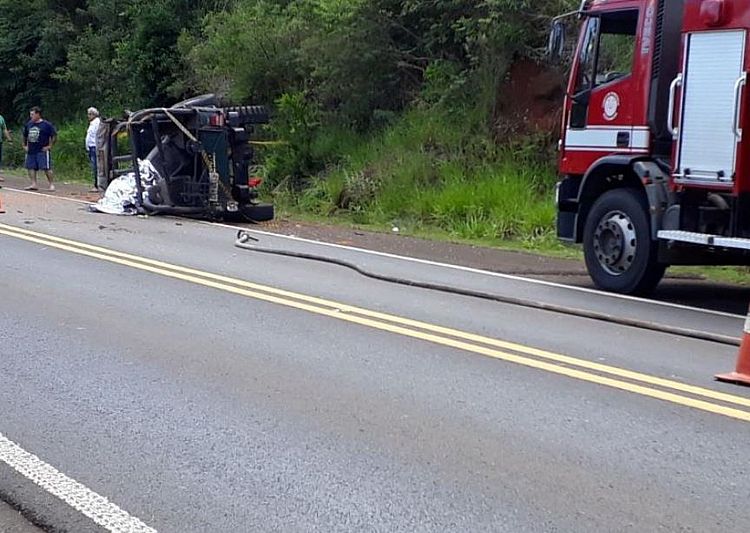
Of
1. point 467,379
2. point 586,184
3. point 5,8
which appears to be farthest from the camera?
point 5,8

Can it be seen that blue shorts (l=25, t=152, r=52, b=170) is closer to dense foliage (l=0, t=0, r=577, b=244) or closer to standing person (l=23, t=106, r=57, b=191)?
standing person (l=23, t=106, r=57, b=191)

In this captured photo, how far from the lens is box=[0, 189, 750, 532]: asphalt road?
4996 mm

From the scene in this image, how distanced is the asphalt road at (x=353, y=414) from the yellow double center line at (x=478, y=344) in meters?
0.03

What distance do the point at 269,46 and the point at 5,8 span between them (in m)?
17.2

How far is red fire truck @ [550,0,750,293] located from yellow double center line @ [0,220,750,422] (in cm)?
321

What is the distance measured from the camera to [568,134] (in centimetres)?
1242

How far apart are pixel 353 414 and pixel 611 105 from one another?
6527 mm

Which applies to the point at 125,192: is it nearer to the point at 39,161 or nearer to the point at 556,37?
the point at 39,161

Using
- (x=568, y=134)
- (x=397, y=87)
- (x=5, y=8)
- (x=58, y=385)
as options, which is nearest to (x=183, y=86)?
(x=397, y=87)

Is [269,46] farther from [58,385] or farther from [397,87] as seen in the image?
[58,385]

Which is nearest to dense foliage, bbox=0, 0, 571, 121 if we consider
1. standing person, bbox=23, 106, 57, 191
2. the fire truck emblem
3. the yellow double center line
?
standing person, bbox=23, 106, 57, 191

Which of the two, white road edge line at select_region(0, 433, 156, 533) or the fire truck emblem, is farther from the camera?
the fire truck emblem

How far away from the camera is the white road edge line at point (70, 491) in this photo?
478 cm

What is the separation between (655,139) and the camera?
11.3 metres
